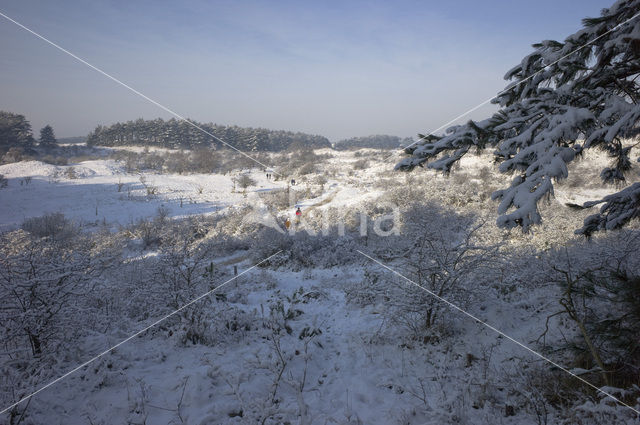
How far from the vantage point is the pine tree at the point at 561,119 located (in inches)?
96.3

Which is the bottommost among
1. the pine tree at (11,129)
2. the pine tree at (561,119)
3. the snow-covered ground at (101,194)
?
the snow-covered ground at (101,194)

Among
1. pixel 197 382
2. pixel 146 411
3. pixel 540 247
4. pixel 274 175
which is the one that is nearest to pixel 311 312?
pixel 197 382

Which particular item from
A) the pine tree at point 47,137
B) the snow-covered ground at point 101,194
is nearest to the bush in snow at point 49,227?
the snow-covered ground at point 101,194

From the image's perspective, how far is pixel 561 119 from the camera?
255cm

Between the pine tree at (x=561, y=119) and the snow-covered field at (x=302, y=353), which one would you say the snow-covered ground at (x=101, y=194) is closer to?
the snow-covered field at (x=302, y=353)

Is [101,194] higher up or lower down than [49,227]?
higher up

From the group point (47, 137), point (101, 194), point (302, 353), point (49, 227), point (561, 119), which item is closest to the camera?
point (561, 119)

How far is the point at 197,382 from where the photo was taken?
146 inches

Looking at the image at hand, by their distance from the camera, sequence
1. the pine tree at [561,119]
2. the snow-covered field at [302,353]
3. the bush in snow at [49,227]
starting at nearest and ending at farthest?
the pine tree at [561,119]
the snow-covered field at [302,353]
the bush in snow at [49,227]

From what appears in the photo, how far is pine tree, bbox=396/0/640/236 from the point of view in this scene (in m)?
2.45

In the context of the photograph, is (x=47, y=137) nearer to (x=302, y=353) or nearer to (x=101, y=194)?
(x=101, y=194)

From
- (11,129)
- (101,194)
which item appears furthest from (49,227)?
(101,194)

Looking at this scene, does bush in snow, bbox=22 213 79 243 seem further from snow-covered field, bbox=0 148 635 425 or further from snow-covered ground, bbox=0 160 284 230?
snow-covered field, bbox=0 148 635 425

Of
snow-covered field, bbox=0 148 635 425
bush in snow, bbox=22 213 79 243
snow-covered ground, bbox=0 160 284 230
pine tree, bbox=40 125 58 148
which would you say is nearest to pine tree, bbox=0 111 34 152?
snow-covered ground, bbox=0 160 284 230
